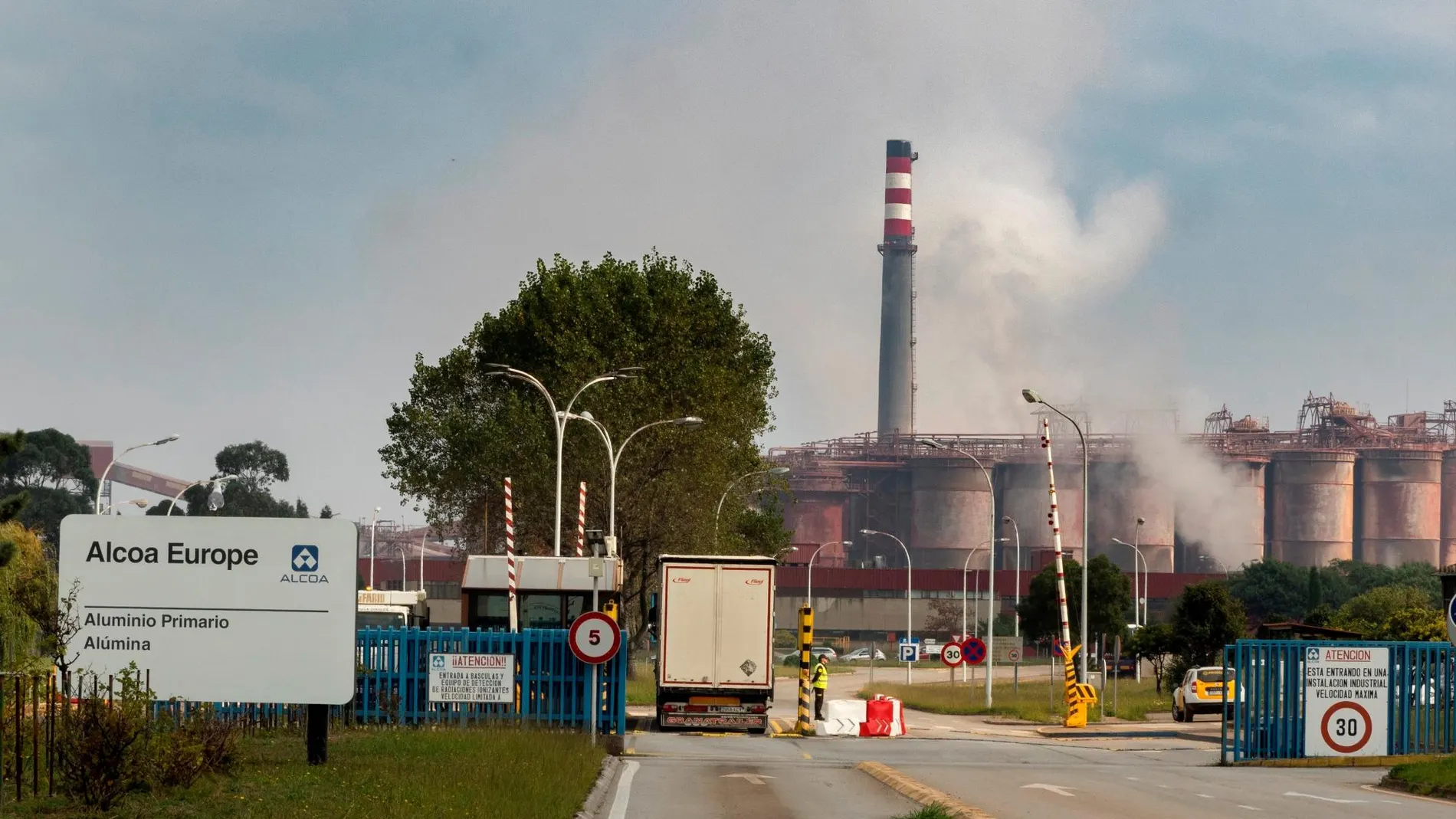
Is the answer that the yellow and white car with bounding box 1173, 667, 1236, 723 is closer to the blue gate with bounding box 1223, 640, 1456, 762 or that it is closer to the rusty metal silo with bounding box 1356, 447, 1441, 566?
the blue gate with bounding box 1223, 640, 1456, 762

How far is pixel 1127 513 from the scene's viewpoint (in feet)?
503

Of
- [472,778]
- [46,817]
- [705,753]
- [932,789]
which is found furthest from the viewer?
[705,753]

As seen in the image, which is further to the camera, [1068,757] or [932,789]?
[1068,757]

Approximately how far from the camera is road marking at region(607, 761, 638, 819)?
1597 cm

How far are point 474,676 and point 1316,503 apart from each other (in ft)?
462

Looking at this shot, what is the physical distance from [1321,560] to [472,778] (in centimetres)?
15138

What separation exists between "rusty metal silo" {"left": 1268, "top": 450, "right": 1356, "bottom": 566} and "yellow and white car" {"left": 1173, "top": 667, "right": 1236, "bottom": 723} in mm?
116126

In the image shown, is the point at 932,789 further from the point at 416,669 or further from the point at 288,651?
the point at 416,669

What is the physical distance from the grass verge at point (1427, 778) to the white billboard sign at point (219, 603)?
42.9 feet

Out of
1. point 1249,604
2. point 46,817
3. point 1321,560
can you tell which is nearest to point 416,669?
point 46,817

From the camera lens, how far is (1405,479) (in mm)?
156500

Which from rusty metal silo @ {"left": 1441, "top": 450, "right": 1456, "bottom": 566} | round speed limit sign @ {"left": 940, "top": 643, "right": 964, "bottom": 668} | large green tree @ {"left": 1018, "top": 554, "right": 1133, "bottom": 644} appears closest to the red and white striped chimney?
rusty metal silo @ {"left": 1441, "top": 450, "right": 1456, "bottom": 566}

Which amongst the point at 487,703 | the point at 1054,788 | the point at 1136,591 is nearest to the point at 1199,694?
the point at 487,703

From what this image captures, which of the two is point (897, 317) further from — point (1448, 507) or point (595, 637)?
point (595, 637)
